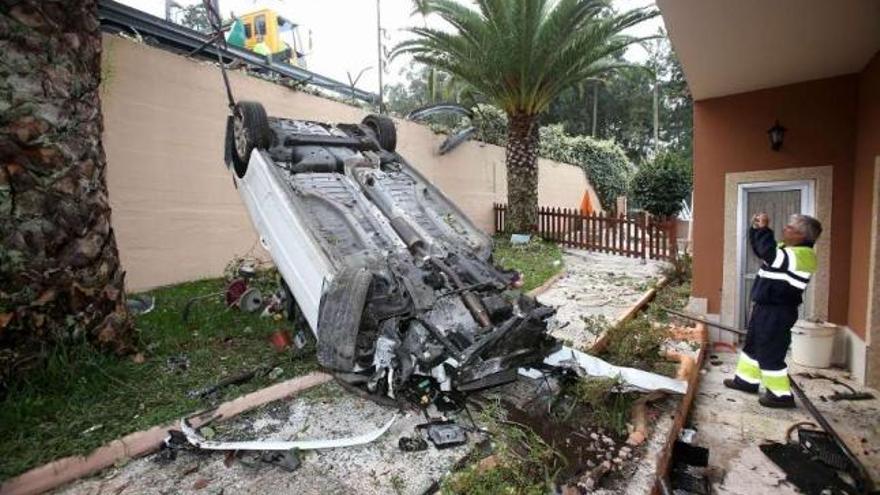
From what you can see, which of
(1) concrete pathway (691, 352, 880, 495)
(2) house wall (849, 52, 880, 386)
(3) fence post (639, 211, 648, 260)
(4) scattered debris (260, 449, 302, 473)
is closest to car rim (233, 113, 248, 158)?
(4) scattered debris (260, 449, 302, 473)

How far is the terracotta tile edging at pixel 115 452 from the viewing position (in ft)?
7.99

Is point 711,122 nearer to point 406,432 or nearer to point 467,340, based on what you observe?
point 467,340

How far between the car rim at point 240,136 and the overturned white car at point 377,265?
2cm

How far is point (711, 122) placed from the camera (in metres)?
5.77

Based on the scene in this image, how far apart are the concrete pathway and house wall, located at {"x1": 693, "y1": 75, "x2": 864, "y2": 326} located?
1455 mm

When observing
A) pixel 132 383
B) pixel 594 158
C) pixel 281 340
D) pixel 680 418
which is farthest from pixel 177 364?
pixel 594 158

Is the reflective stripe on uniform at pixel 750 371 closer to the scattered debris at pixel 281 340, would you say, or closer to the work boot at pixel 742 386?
the work boot at pixel 742 386

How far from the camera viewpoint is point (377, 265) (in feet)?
12.3

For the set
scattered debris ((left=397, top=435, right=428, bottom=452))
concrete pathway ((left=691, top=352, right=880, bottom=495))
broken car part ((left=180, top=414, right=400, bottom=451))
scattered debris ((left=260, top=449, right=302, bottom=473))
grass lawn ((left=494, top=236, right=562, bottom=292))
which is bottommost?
concrete pathway ((left=691, top=352, right=880, bottom=495))

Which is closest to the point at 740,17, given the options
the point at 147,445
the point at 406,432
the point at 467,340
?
the point at 467,340

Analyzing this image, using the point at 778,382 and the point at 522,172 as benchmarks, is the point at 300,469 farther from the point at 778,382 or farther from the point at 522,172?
the point at 522,172

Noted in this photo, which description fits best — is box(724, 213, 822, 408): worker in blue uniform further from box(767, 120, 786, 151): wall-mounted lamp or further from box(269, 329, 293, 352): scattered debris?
box(269, 329, 293, 352): scattered debris

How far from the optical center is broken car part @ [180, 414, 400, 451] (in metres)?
2.81

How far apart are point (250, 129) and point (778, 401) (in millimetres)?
5555
